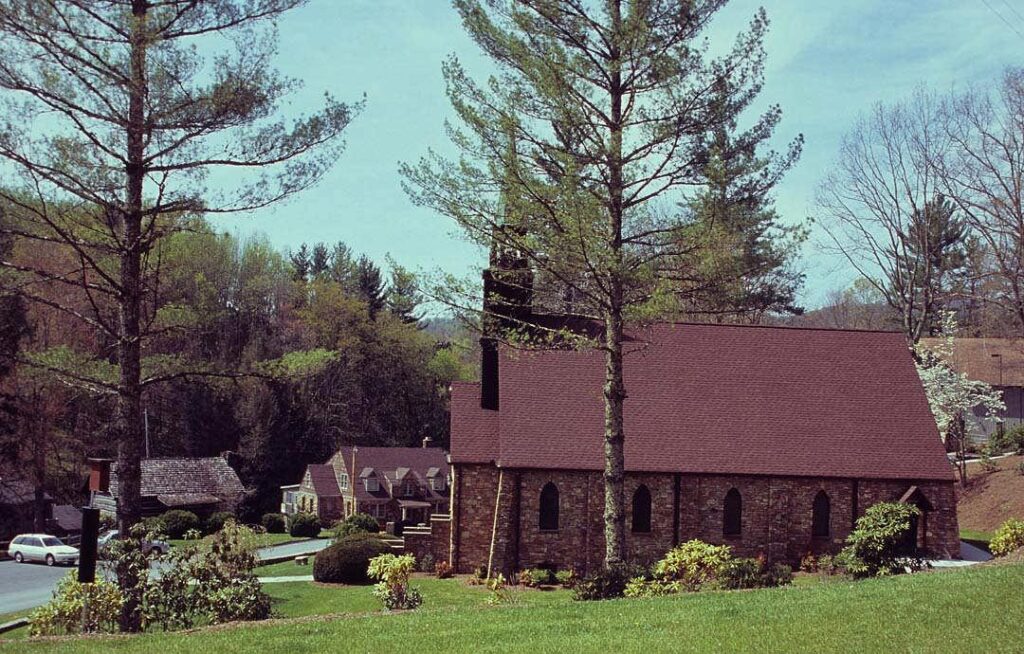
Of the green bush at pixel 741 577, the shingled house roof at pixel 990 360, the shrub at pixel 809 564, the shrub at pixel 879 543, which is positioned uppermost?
the shingled house roof at pixel 990 360

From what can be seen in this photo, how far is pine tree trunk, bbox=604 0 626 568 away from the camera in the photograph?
18188 mm

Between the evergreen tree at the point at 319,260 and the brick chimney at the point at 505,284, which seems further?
the evergreen tree at the point at 319,260

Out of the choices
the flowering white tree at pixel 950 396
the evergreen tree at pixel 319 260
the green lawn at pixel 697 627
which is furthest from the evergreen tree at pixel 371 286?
the green lawn at pixel 697 627

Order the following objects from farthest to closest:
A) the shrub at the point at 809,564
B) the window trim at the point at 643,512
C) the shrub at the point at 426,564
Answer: the shrub at the point at 426,564
the window trim at the point at 643,512
the shrub at the point at 809,564

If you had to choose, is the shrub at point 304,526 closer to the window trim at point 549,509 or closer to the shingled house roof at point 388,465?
the shingled house roof at point 388,465

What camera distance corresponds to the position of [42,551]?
39.7 meters

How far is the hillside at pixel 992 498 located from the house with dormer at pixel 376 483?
26.2 m

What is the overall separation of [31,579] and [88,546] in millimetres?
24176

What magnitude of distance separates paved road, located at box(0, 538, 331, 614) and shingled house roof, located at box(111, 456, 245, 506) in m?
8.92

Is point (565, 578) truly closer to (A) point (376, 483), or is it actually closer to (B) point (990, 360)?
(A) point (376, 483)

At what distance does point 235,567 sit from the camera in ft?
53.7

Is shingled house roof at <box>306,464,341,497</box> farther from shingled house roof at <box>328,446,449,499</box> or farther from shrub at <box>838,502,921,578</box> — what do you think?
shrub at <box>838,502,921,578</box>

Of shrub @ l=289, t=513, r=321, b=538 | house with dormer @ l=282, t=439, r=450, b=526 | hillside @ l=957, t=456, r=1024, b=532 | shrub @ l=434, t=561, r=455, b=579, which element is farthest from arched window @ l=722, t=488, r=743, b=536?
shrub @ l=289, t=513, r=321, b=538

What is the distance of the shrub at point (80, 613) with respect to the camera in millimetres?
14742
